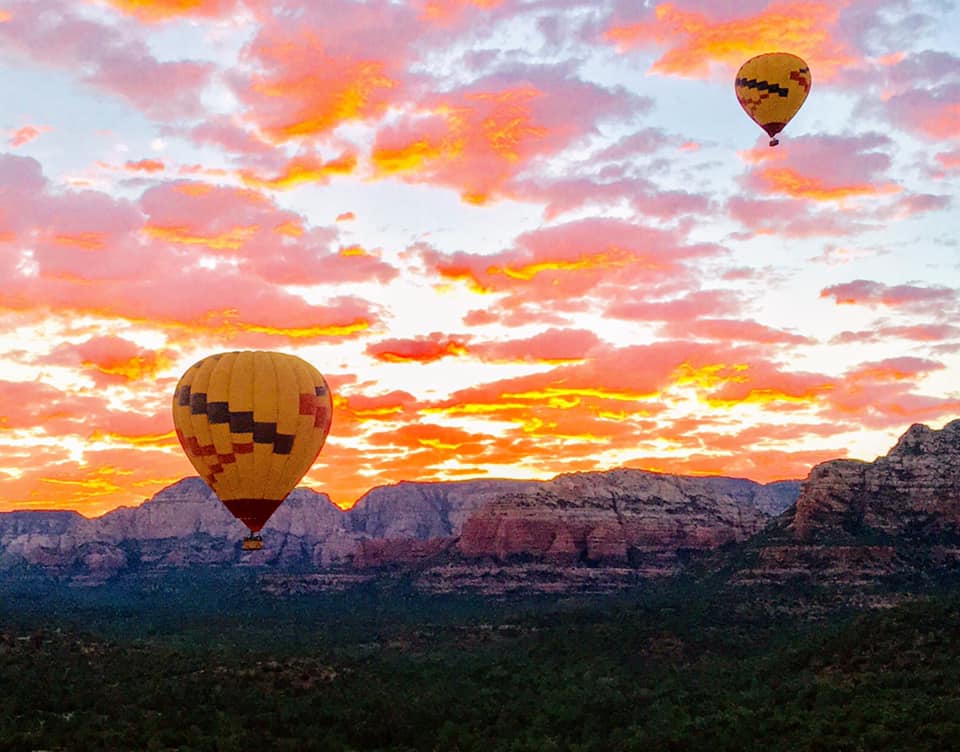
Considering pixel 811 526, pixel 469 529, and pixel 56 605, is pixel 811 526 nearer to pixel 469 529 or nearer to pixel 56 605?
pixel 469 529

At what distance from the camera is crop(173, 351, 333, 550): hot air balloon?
54344 mm

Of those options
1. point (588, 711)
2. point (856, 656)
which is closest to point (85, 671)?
point (588, 711)

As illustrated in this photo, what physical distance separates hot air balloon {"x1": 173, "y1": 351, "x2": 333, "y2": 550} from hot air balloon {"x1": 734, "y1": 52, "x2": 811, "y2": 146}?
125 feet

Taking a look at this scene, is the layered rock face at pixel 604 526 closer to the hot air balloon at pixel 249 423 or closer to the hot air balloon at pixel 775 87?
the hot air balloon at pixel 775 87

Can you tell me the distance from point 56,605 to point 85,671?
81.8m

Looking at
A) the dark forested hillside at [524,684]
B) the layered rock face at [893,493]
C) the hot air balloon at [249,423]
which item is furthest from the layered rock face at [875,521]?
the hot air balloon at [249,423]

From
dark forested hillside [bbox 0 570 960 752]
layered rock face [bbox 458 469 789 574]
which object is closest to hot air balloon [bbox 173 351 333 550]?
dark forested hillside [bbox 0 570 960 752]

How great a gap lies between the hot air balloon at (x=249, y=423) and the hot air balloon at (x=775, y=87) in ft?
125

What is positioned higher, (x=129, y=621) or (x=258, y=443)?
(x=258, y=443)

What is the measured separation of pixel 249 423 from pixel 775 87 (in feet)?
144

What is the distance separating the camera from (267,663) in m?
66.2

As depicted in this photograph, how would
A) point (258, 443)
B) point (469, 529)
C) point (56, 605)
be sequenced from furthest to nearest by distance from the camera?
1. point (469, 529)
2. point (56, 605)
3. point (258, 443)

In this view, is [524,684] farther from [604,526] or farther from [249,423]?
[604,526]

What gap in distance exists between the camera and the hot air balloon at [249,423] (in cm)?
5434
